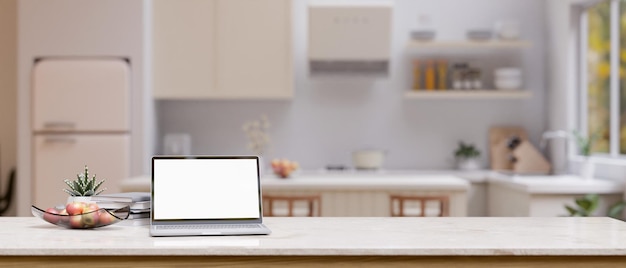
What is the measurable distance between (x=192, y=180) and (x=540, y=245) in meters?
1.17

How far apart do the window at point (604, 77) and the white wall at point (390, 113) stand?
601 millimetres

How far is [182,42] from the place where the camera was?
6.54 m

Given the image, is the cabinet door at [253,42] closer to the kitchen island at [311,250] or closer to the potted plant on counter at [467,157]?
the potted plant on counter at [467,157]

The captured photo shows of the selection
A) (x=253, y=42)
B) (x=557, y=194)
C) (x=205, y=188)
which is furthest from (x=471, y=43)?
Result: (x=205, y=188)

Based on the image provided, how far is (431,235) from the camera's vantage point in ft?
8.73

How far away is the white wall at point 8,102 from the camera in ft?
22.7

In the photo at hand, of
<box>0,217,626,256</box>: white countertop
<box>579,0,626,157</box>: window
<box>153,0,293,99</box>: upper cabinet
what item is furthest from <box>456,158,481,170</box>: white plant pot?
<box>0,217,626,256</box>: white countertop

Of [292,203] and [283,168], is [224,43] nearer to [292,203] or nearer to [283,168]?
[283,168]

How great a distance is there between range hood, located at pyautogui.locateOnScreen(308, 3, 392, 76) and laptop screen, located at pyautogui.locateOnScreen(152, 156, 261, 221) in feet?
12.4

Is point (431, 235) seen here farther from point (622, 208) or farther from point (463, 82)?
point (463, 82)

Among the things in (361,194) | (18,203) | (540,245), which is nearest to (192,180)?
(540,245)

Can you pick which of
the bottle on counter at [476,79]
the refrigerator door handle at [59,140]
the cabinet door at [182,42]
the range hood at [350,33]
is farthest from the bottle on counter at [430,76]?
the refrigerator door handle at [59,140]

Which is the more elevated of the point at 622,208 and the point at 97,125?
the point at 97,125

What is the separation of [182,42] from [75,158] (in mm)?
1223
